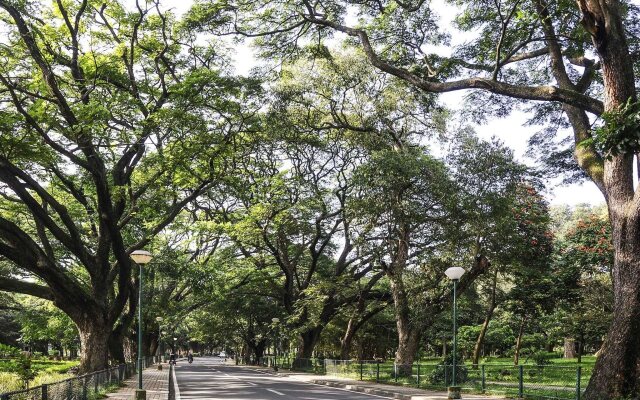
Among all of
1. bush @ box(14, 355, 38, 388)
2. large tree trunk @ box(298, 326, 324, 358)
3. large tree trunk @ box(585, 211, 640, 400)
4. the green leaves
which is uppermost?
the green leaves

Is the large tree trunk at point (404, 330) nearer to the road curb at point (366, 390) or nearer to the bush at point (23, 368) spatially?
the road curb at point (366, 390)

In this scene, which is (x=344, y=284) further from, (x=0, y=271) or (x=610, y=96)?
(x=0, y=271)

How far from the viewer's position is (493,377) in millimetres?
21172

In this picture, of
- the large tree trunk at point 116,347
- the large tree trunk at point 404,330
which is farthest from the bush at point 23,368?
the large tree trunk at point 404,330

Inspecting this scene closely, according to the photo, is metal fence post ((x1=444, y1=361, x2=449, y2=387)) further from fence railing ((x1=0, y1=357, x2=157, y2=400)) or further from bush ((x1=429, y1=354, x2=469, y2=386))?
fence railing ((x1=0, y1=357, x2=157, y2=400))

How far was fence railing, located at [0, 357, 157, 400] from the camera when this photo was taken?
33.1 feet

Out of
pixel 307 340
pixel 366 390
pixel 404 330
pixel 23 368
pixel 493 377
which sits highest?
pixel 404 330

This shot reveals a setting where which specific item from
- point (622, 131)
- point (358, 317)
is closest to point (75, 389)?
point (622, 131)

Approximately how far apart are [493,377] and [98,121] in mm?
16837

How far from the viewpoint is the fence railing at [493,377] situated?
50.2ft

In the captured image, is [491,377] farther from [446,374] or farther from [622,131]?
[622,131]

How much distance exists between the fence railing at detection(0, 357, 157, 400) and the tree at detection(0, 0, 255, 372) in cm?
206

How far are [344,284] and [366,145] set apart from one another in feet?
26.6

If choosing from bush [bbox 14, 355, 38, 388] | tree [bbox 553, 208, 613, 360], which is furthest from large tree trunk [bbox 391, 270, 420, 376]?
bush [bbox 14, 355, 38, 388]
